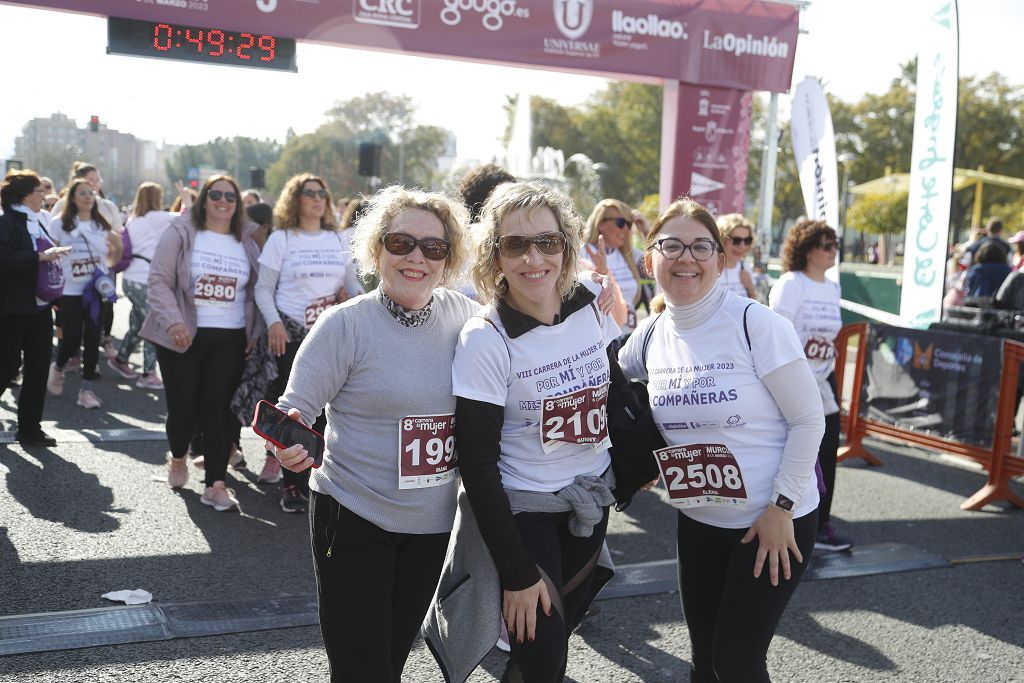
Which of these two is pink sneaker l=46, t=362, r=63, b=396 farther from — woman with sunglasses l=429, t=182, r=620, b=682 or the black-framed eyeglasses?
the black-framed eyeglasses

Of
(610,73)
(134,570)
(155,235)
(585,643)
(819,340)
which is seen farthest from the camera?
(610,73)

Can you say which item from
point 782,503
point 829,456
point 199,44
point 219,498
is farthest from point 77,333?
point 782,503

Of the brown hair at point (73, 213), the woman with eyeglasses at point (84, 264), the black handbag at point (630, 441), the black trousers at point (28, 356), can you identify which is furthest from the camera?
the brown hair at point (73, 213)

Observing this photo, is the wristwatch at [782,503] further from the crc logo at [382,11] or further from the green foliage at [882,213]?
the green foliage at [882,213]

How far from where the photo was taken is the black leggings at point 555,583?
238 cm

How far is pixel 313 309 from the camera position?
5594 mm

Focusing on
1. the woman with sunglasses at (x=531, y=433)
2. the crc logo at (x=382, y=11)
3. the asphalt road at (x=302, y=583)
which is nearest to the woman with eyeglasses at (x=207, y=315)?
the asphalt road at (x=302, y=583)

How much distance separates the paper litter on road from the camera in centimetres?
409

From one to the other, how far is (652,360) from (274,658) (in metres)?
1.99

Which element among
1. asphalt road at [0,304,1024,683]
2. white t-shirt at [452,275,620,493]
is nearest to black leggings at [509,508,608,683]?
white t-shirt at [452,275,620,493]

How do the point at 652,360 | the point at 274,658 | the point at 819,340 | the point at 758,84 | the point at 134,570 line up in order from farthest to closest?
the point at 758,84 → the point at 819,340 → the point at 134,570 → the point at 274,658 → the point at 652,360

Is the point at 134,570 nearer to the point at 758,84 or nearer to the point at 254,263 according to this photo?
the point at 254,263

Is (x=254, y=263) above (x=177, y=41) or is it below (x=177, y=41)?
below

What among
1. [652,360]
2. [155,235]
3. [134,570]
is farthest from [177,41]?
[652,360]
